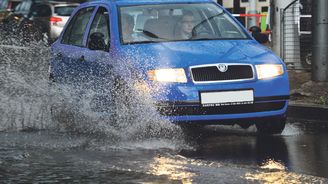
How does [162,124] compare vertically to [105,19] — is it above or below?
below

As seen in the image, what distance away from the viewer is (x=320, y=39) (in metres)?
11.5

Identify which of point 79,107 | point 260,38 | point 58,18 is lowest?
point 79,107

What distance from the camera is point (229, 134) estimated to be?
8.85m

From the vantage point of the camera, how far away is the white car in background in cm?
2866

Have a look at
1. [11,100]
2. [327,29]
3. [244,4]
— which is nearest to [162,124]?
[11,100]

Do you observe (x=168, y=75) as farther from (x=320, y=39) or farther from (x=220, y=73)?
(x=320, y=39)

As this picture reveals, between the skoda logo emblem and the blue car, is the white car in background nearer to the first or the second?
the blue car

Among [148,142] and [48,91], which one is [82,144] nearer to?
[148,142]

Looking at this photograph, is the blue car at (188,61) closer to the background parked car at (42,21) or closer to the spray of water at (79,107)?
the spray of water at (79,107)

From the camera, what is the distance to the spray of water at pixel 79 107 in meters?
7.92

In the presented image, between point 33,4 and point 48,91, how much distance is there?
71.1ft

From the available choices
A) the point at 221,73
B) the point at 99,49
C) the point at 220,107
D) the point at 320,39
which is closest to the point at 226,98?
the point at 220,107

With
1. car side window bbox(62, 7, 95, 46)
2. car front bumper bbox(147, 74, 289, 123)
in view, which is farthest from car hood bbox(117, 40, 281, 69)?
car side window bbox(62, 7, 95, 46)

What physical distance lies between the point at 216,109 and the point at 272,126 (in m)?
1.03
